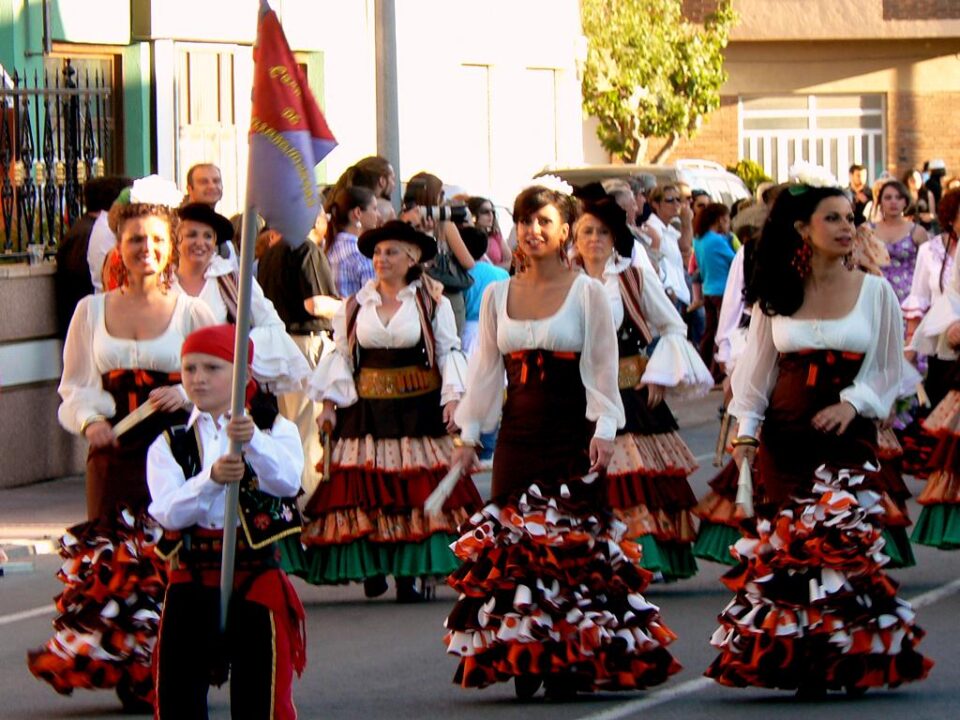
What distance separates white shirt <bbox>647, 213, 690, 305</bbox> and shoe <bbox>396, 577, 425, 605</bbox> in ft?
10.1

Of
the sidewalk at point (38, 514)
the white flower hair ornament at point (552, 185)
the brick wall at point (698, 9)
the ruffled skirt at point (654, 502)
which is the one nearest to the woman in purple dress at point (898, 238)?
the ruffled skirt at point (654, 502)

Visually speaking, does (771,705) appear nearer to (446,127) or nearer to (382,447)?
(382,447)

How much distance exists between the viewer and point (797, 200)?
334 inches

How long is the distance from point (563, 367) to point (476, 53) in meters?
18.7

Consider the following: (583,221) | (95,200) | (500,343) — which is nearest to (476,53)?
(95,200)

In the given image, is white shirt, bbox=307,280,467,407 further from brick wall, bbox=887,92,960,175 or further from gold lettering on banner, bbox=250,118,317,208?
brick wall, bbox=887,92,960,175

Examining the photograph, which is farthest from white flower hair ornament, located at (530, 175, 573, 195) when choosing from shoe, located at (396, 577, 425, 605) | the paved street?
shoe, located at (396, 577, 425, 605)

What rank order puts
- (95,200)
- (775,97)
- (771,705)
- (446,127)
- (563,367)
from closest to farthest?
(771,705), (563,367), (95,200), (446,127), (775,97)

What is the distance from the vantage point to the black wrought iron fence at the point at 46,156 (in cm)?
Result: 1510

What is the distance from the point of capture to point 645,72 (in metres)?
38.4

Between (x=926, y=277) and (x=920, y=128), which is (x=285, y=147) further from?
(x=920, y=128)

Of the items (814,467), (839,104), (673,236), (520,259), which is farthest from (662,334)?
(839,104)

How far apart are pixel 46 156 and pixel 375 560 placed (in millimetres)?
5877

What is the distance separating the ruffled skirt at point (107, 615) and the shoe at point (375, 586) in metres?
2.74
